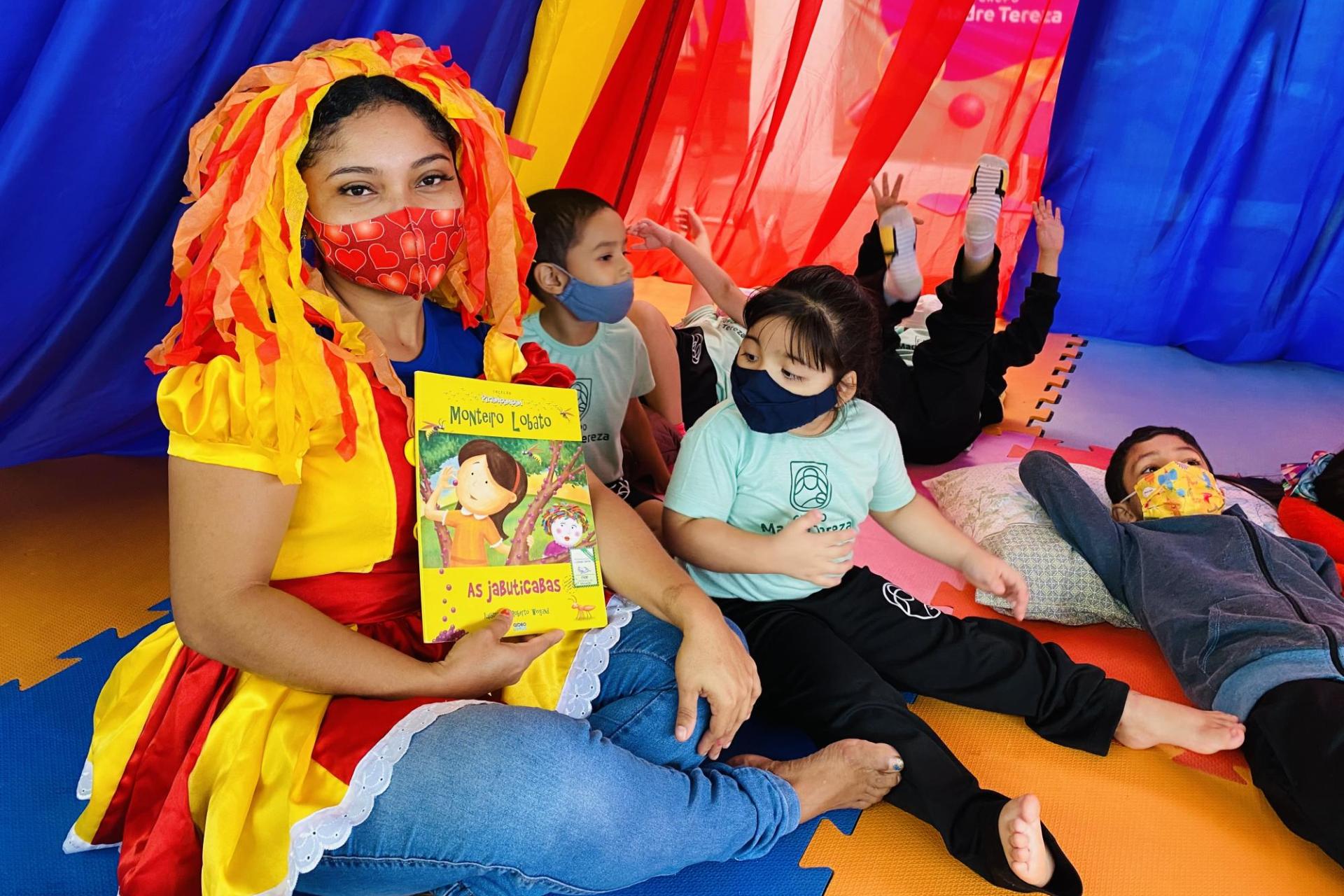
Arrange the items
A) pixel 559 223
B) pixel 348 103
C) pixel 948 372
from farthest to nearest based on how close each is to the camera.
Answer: pixel 948 372, pixel 559 223, pixel 348 103

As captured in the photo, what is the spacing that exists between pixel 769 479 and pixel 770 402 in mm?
132

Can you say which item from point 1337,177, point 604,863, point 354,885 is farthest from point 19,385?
point 1337,177

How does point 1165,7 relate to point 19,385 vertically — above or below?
above

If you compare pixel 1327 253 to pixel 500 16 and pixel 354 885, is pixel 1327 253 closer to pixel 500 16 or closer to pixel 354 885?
pixel 500 16

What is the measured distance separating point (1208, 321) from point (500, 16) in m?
2.65

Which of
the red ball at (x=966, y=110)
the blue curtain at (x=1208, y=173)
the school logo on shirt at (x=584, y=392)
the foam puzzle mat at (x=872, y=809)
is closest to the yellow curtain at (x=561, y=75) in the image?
the school logo on shirt at (x=584, y=392)

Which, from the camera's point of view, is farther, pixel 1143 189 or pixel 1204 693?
pixel 1143 189

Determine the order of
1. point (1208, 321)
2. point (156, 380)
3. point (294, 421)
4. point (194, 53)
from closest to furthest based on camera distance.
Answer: point (294, 421)
point (194, 53)
point (156, 380)
point (1208, 321)

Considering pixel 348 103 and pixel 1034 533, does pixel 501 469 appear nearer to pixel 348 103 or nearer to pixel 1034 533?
pixel 348 103

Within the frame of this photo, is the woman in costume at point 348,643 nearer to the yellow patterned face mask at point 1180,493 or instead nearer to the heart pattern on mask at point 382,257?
the heart pattern on mask at point 382,257

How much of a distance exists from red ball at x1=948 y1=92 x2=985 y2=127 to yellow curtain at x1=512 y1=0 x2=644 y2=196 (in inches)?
60.8

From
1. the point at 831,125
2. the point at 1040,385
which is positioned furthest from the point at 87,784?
the point at 831,125

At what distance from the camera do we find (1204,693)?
1647mm

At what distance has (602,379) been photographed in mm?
1922
